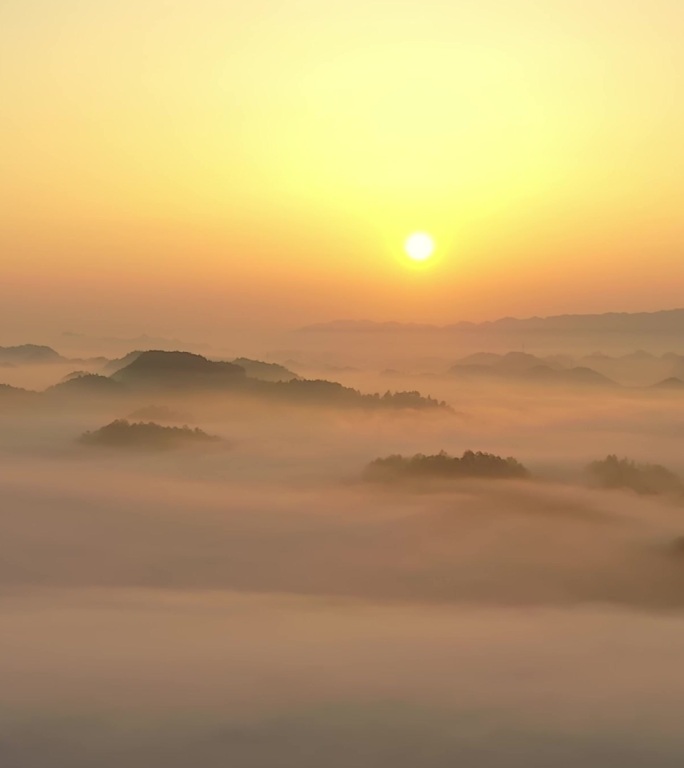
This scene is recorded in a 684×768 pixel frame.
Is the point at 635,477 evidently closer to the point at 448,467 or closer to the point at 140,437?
the point at 448,467

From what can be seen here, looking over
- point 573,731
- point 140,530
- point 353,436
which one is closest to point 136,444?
point 353,436

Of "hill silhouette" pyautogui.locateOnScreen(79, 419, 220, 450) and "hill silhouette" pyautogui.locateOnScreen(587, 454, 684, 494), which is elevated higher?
"hill silhouette" pyautogui.locateOnScreen(79, 419, 220, 450)

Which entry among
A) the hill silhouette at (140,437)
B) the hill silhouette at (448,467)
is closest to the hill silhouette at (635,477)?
the hill silhouette at (448,467)

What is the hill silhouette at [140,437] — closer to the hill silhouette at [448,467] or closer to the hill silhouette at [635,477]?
the hill silhouette at [448,467]

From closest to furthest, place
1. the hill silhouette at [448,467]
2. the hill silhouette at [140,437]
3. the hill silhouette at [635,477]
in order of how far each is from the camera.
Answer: the hill silhouette at [635,477], the hill silhouette at [448,467], the hill silhouette at [140,437]

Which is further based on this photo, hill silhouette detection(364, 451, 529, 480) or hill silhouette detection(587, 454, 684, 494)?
hill silhouette detection(364, 451, 529, 480)

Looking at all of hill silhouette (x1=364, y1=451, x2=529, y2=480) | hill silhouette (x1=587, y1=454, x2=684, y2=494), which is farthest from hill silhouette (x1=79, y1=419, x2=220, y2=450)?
hill silhouette (x1=587, y1=454, x2=684, y2=494)

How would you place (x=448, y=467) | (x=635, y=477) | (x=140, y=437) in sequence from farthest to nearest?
(x=140, y=437) → (x=635, y=477) → (x=448, y=467)

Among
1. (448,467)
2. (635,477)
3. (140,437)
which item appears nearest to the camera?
(448,467)

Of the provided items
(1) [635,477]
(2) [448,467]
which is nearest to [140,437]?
(2) [448,467]

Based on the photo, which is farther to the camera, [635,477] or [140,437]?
[140,437]

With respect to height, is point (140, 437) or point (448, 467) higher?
point (140, 437)

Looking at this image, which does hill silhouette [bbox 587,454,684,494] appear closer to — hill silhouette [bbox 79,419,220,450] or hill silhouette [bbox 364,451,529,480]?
hill silhouette [bbox 364,451,529,480]
